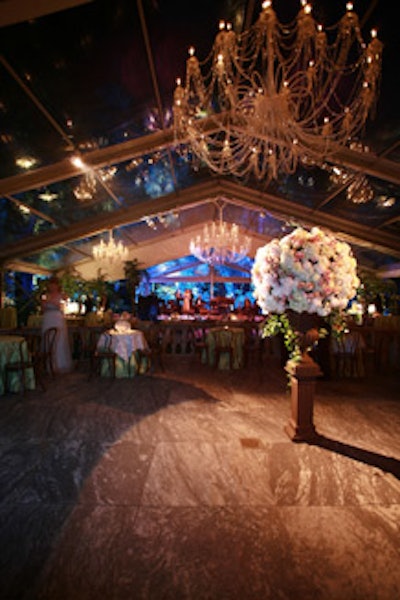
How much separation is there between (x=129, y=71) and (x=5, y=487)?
15.4 feet

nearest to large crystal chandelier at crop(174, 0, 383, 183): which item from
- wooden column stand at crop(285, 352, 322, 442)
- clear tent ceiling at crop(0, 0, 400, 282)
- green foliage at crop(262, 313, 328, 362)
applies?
clear tent ceiling at crop(0, 0, 400, 282)

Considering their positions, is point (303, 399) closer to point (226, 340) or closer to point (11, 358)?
point (226, 340)

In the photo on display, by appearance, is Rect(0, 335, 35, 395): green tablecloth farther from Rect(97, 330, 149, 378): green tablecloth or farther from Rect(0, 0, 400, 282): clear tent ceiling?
Rect(0, 0, 400, 282): clear tent ceiling

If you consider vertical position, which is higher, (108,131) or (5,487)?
(108,131)

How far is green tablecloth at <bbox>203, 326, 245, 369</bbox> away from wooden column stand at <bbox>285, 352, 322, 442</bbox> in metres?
3.66

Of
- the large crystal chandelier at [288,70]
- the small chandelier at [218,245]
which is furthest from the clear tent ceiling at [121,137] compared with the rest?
the small chandelier at [218,245]

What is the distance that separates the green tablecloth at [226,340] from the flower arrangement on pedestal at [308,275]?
378 cm

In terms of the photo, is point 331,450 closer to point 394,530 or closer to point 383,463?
point 383,463

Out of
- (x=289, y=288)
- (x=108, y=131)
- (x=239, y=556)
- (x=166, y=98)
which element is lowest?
(x=239, y=556)

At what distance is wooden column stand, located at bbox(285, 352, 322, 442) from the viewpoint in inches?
134

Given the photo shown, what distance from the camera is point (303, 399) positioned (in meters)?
3.43

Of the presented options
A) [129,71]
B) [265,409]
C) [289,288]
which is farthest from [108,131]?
[265,409]

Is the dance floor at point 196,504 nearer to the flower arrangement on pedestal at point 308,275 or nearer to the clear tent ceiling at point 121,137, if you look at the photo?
the flower arrangement on pedestal at point 308,275

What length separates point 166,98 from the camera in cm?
539
